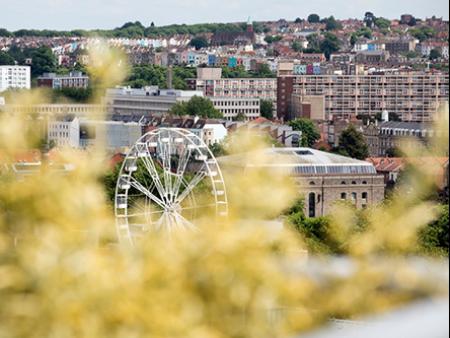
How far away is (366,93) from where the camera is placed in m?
36.3

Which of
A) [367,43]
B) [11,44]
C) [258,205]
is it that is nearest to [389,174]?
[258,205]

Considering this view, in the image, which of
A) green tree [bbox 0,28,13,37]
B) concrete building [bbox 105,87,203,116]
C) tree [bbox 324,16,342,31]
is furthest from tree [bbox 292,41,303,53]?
concrete building [bbox 105,87,203,116]

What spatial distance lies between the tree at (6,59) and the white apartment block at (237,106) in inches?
178

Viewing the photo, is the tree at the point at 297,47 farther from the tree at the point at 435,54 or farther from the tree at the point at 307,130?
the tree at the point at 307,130

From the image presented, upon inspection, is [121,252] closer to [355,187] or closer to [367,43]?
[355,187]

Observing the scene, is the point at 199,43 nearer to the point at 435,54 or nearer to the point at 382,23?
the point at 382,23

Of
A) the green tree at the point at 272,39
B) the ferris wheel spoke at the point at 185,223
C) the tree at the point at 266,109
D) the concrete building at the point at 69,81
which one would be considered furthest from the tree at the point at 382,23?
the ferris wheel spoke at the point at 185,223

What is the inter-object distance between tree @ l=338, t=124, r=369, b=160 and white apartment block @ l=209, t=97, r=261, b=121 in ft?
29.7

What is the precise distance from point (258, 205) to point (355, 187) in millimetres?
17533

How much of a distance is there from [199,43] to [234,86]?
614 inches

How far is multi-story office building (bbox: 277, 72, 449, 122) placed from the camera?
116 ft

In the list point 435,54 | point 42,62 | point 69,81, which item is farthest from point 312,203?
point 435,54

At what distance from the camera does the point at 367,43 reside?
51.7 metres

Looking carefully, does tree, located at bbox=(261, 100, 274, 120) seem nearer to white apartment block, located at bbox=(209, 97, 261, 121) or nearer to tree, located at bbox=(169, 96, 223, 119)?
white apartment block, located at bbox=(209, 97, 261, 121)
